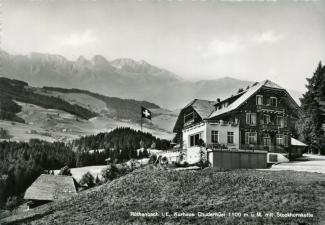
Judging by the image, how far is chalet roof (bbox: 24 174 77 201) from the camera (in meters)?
56.2

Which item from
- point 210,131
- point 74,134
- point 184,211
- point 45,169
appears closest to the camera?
point 184,211

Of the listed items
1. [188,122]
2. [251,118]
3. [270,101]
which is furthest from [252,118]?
[188,122]

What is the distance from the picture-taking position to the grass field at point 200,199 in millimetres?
24422

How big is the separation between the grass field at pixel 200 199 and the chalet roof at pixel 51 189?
2087 centimetres

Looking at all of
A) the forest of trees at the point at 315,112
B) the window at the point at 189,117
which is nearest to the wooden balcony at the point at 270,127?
the forest of trees at the point at 315,112

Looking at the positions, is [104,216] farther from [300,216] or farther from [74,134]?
[74,134]

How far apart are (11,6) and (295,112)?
1483 inches

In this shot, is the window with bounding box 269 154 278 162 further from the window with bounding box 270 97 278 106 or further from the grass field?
the grass field

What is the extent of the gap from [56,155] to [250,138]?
72005mm

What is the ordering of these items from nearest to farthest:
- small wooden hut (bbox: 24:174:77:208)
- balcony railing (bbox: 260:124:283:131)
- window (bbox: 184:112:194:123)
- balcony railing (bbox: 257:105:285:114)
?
1. balcony railing (bbox: 257:105:285:114)
2. balcony railing (bbox: 260:124:283:131)
3. window (bbox: 184:112:194:123)
4. small wooden hut (bbox: 24:174:77:208)

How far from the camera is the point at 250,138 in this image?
50.0 metres

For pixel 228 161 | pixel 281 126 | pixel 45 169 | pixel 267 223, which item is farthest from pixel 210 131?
pixel 45 169

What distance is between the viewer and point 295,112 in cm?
5278

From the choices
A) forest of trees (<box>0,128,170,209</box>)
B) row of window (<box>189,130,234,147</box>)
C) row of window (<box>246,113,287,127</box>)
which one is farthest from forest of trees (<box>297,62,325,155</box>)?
forest of trees (<box>0,128,170,209</box>)
